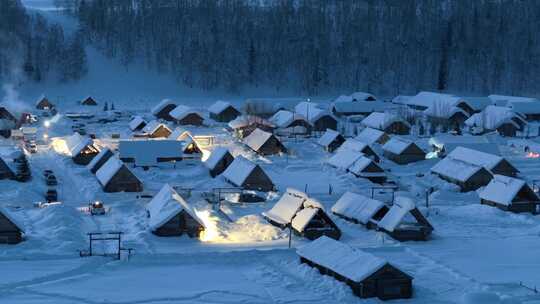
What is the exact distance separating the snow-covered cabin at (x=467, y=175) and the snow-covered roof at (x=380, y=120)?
631 inches

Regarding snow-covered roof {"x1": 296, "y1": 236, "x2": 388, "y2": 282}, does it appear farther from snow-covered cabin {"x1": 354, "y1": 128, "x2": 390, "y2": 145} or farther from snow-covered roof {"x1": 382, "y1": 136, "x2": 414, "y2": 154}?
snow-covered cabin {"x1": 354, "y1": 128, "x2": 390, "y2": 145}

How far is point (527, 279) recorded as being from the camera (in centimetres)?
2217

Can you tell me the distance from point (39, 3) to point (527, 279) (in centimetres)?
9534

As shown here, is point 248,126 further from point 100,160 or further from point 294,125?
point 100,160

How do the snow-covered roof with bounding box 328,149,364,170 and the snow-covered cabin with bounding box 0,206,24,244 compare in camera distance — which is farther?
the snow-covered roof with bounding box 328,149,364,170

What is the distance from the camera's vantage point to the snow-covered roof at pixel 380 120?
52656mm

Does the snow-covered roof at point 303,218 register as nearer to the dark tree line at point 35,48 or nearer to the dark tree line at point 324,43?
the dark tree line at point 324,43

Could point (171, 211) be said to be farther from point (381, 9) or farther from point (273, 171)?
point (381, 9)

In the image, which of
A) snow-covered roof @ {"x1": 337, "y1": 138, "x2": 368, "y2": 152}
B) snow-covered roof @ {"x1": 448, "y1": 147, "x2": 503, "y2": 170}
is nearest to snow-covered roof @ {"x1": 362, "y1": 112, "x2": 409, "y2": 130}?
snow-covered roof @ {"x1": 337, "y1": 138, "x2": 368, "y2": 152}

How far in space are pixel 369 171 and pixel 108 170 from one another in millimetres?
11993

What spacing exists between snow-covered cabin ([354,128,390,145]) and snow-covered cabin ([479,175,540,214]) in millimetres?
14395

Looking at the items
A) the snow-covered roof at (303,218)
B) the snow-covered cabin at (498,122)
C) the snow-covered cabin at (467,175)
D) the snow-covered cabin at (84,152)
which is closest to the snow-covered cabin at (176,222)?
the snow-covered roof at (303,218)

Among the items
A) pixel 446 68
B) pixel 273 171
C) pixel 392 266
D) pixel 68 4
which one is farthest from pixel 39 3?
pixel 392 266

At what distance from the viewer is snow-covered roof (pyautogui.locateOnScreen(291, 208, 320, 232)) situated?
26.7 meters
